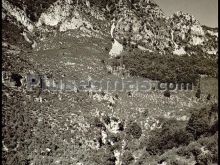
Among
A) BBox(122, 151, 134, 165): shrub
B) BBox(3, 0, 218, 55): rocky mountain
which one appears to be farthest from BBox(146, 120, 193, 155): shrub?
BBox(3, 0, 218, 55): rocky mountain

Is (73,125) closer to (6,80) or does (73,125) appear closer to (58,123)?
(58,123)

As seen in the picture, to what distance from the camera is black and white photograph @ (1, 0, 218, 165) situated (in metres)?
51.8

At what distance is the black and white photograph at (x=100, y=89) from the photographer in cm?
5184

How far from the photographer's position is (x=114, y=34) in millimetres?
94688

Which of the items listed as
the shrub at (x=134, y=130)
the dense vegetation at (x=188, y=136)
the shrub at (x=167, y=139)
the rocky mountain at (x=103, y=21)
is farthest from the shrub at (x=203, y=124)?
the rocky mountain at (x=103, y=21)

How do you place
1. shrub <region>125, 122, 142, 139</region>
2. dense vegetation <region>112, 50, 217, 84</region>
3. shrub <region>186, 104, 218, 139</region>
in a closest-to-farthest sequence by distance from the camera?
shrub <region>186, 104, 218, 139</region> < shrub <region>125, 122, 142, 139</region> < dense vegetation <region>112, 50, 217, 84</region>

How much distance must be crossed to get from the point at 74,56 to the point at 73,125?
2258cm

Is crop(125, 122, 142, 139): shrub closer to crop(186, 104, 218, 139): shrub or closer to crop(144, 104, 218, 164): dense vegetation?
crop(144, 104, 218, 164): dense vegetation

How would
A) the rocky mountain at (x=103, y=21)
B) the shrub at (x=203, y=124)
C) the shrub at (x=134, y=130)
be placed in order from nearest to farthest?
the shrub at (x=203, y=124) → the shrub at (x=134, y=130) → the rocky mountain at (x=103, y=21)

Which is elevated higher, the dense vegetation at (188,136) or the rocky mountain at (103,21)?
the rocky mountain at (103,21)

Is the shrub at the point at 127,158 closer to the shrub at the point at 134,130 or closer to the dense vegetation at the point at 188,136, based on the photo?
the dense vegetation at the point at 188,136

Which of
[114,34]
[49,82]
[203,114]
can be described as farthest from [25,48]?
[203,114]

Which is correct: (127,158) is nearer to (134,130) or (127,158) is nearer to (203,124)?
(134,130)

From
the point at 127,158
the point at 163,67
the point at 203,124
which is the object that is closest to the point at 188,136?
the point at 203,124
